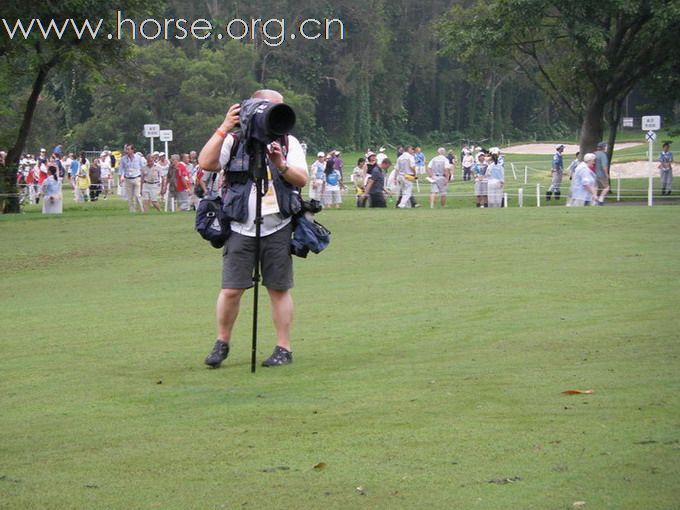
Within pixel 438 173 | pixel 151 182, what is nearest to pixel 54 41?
pixel 151 182

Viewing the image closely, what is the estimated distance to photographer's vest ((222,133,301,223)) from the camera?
8555 mm

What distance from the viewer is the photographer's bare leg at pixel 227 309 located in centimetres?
886

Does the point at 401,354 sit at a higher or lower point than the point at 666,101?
lower

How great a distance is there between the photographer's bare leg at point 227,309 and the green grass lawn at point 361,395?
31cm

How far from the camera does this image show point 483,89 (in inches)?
4107

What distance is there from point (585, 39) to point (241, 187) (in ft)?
118

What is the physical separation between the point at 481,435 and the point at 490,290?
A: 306 inches

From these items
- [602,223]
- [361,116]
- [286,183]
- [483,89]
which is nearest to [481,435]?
[286,183]

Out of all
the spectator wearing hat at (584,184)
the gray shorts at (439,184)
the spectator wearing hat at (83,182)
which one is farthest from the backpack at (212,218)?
the spectator wearing hat at (83,182)

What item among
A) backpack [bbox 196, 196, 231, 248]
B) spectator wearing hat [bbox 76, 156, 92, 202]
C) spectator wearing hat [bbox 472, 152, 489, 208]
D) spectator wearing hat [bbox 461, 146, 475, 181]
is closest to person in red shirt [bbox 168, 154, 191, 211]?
spectator wearing hat [bbox 472, 152, 489, 208]

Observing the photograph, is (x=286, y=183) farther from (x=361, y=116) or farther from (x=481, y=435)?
(x=361, y=116)

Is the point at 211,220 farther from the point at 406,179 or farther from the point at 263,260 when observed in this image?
the point at 406,179

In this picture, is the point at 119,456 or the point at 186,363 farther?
the point at 186,363

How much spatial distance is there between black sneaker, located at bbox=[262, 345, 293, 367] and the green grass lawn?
0.42 feet
